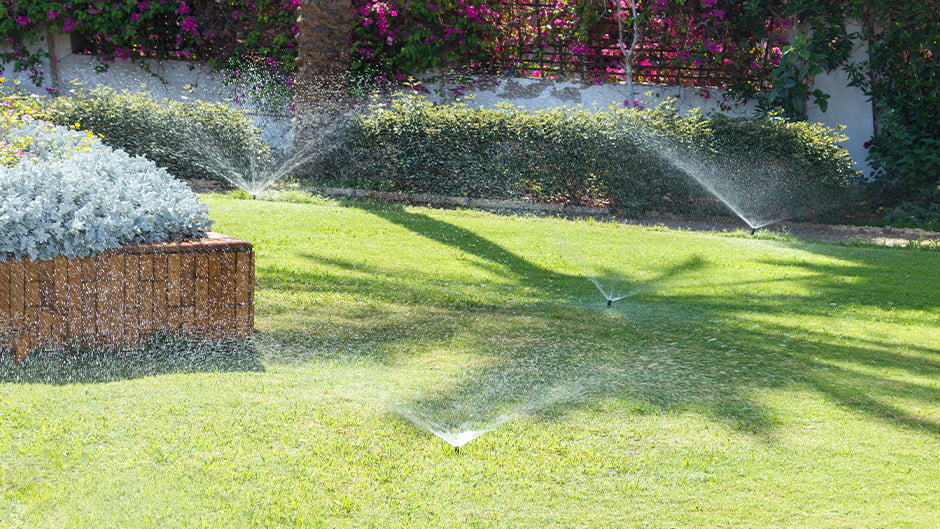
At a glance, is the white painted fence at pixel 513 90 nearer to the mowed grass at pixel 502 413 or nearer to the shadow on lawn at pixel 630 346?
the shadow on lawn at pixel 630 346

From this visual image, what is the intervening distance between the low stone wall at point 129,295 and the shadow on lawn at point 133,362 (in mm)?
51

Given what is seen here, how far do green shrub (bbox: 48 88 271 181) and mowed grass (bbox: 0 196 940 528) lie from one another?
524 cm

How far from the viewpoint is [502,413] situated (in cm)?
388

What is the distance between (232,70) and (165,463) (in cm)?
1180

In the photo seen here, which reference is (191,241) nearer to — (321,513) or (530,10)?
(321,513)

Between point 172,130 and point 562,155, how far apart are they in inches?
190

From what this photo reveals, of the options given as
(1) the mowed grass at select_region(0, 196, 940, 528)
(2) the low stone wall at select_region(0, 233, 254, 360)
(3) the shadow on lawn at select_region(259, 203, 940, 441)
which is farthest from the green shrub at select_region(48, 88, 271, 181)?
(2) the low stone wall at select_region(0, 233, 254, 360)

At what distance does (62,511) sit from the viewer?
111 inches

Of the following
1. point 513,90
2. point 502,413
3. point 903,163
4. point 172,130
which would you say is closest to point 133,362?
point 502,413

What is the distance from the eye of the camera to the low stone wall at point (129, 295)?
4328mm

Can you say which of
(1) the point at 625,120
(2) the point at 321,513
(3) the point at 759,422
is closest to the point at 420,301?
(3) the point at 759,422

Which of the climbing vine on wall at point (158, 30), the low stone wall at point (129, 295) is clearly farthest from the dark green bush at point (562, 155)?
the low stone wall at point (129, 295)

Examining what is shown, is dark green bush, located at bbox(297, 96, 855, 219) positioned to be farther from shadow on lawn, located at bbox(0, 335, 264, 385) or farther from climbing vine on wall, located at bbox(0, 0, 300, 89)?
shadow on lawn, located at bbox(0, 335, 264, 385)

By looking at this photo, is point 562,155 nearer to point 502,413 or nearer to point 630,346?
point 630,346
